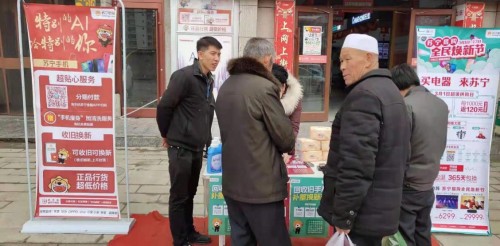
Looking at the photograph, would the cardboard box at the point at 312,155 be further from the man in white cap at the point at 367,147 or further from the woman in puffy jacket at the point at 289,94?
the man in white cap at the point at 367,147

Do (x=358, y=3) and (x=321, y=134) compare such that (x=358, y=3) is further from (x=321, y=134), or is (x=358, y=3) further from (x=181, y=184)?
(x=181, y=184)

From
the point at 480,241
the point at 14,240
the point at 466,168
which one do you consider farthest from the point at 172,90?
the point at 480,241

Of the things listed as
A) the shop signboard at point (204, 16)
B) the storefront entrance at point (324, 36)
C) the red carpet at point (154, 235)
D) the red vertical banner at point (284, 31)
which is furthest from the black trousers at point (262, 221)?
the storefront entrance at point (324, 36)

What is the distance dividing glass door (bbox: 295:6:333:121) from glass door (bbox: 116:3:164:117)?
2.77 metres

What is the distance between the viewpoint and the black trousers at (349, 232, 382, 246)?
6.40ft

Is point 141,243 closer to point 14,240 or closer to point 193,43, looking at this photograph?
point 14,240

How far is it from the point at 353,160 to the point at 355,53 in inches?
20.9

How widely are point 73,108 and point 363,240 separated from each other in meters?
2.52

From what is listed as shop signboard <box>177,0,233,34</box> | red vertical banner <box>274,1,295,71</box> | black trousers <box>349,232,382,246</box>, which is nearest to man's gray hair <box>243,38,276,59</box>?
black trousers <box>349,232,382,246</box>

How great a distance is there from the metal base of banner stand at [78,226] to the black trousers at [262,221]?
153 centimetres

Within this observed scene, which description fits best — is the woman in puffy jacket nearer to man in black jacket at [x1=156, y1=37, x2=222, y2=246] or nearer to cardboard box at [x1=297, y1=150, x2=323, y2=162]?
cardboard box at [x1=297, y1=150, x2=323, y2=162]

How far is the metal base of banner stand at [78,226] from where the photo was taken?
133 inches

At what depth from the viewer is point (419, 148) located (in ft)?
8.07

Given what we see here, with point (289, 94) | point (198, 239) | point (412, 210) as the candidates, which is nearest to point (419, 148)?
point (412, 210)
